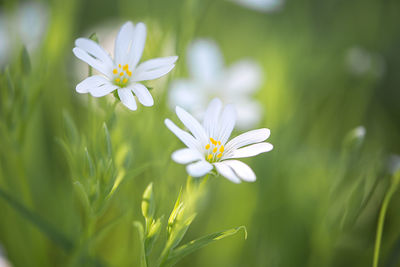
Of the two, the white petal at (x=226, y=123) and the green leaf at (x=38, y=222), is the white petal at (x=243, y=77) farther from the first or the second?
the green leaf at (x=38, y=222)

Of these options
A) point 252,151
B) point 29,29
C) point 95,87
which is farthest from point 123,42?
point 29,29

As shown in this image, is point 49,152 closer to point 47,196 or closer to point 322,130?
point 47,196

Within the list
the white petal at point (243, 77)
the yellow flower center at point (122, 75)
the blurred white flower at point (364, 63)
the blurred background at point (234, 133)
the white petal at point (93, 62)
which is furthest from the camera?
the white petal at point (243, 77)

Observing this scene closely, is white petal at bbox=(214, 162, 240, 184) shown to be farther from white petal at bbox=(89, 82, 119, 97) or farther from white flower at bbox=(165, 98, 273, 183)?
white petal at bbox=(89, 82, 119, 97)

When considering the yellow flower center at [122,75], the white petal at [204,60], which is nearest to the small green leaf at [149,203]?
the yellow flower center at [122,75]

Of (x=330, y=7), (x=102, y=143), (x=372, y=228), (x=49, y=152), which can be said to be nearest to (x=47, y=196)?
(x=49, y=152)
